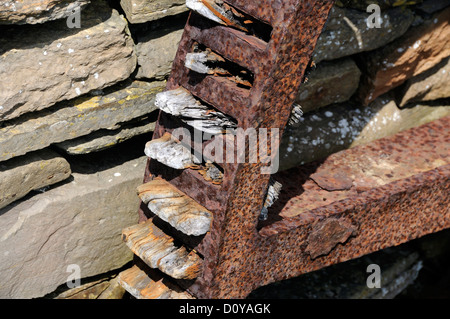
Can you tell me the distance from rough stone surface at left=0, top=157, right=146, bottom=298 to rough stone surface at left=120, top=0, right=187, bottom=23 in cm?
60

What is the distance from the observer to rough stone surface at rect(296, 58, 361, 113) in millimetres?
2615

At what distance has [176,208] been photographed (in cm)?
198

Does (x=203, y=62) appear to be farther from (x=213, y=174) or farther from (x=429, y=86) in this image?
(x=429, y=86)

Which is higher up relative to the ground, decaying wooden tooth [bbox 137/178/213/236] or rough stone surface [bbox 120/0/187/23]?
rough stone surface [bbox 120/0/187/23]

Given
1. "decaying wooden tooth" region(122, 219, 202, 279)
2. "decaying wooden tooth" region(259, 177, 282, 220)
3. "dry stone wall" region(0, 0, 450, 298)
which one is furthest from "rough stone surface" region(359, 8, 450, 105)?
"decaying wooden tooth" region(122, 219, 202, 279)

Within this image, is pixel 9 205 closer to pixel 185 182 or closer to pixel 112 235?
pixel 112 235

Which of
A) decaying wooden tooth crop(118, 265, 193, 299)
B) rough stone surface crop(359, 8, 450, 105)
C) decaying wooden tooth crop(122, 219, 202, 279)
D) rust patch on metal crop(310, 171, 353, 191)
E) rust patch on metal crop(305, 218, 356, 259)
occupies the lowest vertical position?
decaying wooden tooth crop(118, 265, 193, 299)

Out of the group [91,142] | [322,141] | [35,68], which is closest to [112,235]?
[91,142]

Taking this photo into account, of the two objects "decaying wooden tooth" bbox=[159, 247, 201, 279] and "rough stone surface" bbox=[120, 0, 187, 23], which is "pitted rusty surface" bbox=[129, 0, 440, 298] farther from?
"rough stone surface" bbox=[120, 0, 187, 23]

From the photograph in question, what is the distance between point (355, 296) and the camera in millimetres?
3105

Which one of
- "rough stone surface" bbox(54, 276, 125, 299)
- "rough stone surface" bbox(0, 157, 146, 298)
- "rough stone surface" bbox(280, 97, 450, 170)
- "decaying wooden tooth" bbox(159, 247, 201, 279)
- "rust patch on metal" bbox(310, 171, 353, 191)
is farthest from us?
"rough stone surface" bbox(280, 97, 450, 170)

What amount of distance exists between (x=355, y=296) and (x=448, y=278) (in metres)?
0.90

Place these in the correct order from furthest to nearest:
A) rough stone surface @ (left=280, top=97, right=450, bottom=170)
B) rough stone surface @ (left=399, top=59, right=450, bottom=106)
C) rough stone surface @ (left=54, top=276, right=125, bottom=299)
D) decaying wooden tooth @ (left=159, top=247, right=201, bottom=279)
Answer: rough stone surface @ (left=399, top=59, right=450, bottom=106), rough stone surface @ (left=280, top=97, right=450, bottom=170), rough stone surface @ (left=54, top=276, right=125, bottom=299), decaying wooden tooth @ (left=159, top=247, right=201, bottom=279)

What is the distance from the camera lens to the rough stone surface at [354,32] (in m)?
2.54
